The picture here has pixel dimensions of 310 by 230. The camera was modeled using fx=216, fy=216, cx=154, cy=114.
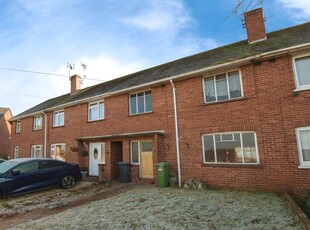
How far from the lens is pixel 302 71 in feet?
25.0

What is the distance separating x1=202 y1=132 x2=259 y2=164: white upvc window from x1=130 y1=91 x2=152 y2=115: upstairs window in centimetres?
355

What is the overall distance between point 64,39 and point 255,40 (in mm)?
9203

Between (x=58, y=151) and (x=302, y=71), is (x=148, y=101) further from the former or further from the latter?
(x=58, y=151)

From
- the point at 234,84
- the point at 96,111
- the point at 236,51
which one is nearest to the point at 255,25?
the point at 236,51

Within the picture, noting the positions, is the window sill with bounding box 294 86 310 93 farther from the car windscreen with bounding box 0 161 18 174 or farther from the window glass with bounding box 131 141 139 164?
the car windscreen with bounding box 0 161 18 174

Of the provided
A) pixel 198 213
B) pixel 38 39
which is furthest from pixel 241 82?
pixel 38 39

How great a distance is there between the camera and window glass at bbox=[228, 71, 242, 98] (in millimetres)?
8836

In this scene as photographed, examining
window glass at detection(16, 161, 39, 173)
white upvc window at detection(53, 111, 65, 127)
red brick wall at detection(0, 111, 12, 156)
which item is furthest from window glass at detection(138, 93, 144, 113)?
red brick wall at detection(0, 111, 12, 156)

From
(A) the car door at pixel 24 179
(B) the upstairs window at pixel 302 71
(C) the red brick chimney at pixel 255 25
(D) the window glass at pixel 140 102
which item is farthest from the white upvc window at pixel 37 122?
(B) the upstairs window at pixel 302 71

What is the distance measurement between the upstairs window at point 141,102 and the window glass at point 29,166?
525 centimetres

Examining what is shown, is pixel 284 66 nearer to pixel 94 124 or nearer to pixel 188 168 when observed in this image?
pixel 188 168

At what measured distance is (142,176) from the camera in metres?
11.2

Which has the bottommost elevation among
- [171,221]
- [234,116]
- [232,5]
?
[171,221]

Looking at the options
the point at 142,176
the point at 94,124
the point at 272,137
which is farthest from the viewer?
the point at 94,124
